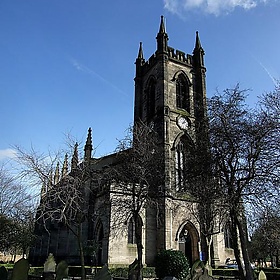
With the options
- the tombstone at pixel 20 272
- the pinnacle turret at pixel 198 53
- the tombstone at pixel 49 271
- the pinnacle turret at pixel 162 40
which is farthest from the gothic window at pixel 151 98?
the tombstone at pixel 20 272

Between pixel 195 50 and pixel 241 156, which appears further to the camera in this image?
pixel 195 50

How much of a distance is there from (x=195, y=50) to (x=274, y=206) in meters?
28.0

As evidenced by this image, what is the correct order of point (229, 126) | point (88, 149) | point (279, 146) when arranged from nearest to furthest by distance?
point (279, 146) → point (229, 126) → point (88, 149)

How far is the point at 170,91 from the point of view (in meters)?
32.5

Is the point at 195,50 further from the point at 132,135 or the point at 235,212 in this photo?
the point at 235,212

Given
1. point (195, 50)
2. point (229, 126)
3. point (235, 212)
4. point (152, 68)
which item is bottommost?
point (235, 212)

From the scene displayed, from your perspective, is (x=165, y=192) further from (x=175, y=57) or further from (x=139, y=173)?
(x=175, y=57)

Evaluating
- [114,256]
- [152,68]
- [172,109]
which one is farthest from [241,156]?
[152,68]

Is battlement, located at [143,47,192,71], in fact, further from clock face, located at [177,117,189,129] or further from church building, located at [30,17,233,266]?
clock face, located at [177,117,189,129]

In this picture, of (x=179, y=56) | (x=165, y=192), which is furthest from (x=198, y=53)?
(x=165, y=192)

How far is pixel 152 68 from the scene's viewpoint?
3588cm

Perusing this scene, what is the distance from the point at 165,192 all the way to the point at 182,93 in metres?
15.6

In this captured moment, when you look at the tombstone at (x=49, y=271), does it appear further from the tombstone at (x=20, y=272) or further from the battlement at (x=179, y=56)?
the battlement at (x=179, y=56)

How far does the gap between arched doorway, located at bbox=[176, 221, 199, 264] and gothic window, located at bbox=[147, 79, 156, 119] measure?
12.4 m
